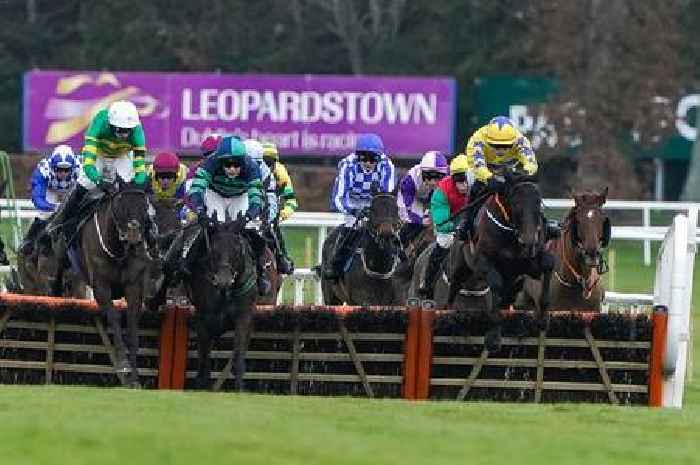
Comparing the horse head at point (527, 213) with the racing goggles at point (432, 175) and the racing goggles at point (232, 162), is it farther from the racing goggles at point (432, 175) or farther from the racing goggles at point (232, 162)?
the racing goggles at point (432, 175)

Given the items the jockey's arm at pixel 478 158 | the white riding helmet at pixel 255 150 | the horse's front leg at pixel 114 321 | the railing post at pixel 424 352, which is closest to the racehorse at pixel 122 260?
the horse's front leg at pixel 114 321

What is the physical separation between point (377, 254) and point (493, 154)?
2.85 m

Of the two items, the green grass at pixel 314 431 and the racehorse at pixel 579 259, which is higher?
the racehorse at pixel 579 259

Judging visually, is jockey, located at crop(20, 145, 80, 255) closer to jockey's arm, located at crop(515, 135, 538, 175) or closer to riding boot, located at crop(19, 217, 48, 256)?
riding boot, located at crop(19, 217, 48, 256)

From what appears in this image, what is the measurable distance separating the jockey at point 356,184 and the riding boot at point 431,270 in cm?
173

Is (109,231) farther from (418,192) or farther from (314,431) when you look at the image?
(314,431)

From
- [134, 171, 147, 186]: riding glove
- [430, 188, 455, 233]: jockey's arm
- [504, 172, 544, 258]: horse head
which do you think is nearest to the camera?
[504, 172, 544, 258]: horse head

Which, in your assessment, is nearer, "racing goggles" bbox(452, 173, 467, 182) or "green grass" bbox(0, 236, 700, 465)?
"green grass" bbox(0, 236, 700, 465)

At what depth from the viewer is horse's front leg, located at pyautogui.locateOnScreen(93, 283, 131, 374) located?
16844mm

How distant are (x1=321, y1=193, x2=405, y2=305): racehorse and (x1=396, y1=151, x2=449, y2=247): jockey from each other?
0.61 metres

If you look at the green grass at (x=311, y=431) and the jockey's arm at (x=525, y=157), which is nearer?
the green grass at (x=311, y=431)

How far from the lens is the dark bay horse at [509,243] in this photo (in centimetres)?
1619

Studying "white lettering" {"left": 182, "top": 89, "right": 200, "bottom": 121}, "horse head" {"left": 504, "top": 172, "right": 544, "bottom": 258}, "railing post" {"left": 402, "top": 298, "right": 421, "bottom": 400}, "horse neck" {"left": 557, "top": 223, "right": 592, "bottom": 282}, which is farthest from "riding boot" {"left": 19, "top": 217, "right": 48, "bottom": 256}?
"white lettering" {"left": 182, "top": 89, "right": 200, "bottom": 121}

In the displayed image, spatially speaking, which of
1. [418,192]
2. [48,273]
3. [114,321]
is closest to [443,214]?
[418,192]
